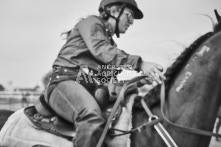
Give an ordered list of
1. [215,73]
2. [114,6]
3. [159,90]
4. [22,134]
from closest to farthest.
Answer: [215,73]
[159,90]
[22,134]
[114,6]

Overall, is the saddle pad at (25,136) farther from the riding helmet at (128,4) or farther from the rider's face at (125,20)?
the riding helmet at (128,4)

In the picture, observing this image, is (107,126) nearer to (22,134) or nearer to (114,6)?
(22,134)

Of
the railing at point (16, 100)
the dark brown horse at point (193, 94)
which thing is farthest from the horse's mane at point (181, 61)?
the railing at point (16, 100)

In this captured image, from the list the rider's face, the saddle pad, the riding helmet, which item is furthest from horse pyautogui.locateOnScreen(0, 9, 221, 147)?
the riding helmet

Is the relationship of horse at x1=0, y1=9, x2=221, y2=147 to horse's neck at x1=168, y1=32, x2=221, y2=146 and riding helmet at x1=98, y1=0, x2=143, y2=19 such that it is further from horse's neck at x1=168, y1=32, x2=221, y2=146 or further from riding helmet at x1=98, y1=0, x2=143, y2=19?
riding helmet at x1=98, y1=0, x2=143, y2=19

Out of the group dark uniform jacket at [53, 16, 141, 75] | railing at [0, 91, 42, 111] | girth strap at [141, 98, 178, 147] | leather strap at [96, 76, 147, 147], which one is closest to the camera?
girth strap at [141, 98, 178, 147]

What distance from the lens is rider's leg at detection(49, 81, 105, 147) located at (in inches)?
118

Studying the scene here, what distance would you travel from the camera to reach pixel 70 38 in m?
3.78

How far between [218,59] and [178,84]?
483 millimetres

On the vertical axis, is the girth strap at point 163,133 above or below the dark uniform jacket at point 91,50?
below

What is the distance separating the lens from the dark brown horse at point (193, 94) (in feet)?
9.70

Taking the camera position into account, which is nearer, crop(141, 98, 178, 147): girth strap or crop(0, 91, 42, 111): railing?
crop(141, 98, 178, 147): girth strap

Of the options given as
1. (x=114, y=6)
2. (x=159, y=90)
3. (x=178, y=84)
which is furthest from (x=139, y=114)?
(x=114, y=6)

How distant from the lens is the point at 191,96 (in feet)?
9.91
